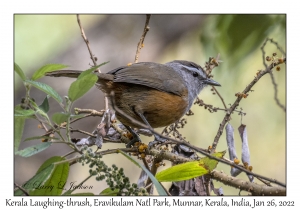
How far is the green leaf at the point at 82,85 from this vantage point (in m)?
2.16

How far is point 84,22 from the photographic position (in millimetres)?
5988

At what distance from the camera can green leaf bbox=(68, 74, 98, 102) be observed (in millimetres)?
2159

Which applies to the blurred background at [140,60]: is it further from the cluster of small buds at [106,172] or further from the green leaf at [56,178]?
the cluster of small buds at [106,172]

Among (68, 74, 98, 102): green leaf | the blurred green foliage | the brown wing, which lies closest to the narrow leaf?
(68, 74, 98, 102): green leaf

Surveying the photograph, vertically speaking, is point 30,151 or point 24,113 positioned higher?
point 24,113

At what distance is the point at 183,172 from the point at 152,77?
5.82 feet

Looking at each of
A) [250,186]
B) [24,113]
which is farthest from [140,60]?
[24,113]

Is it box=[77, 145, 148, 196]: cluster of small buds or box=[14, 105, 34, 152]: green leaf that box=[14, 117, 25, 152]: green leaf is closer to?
box=[14, 105, 34, 152]: green leaf

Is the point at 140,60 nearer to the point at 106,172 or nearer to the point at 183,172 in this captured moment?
the point at 183,172

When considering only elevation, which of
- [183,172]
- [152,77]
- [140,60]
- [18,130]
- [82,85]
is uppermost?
[140,60]

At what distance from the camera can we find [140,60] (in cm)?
589

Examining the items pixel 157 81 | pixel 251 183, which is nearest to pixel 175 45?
pixel 157 81

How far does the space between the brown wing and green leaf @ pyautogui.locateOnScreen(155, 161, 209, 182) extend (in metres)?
1.50
